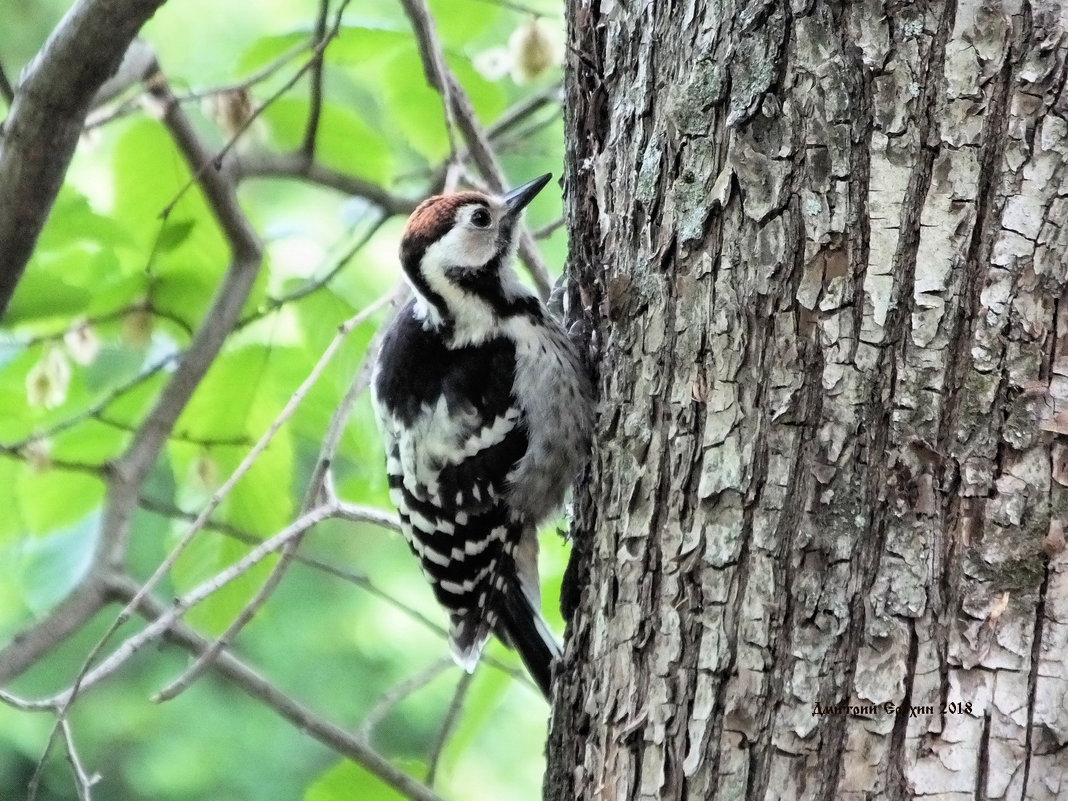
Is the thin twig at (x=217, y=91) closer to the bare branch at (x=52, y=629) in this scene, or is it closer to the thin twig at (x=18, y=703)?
the bare branch at (x=52, y=629)

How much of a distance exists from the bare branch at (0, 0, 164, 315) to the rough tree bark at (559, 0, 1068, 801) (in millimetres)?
876

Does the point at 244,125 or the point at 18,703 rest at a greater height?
the point at 244,125

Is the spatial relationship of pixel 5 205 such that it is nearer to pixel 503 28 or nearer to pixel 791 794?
pixel 791 794

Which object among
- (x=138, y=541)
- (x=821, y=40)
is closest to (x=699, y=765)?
(x=821, y=40)

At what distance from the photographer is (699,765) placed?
1.30 m

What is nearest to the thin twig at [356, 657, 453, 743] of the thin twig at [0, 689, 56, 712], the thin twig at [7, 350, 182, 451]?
the thin twig at [0, 689, 56, 712]

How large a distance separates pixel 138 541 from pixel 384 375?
2.52 meters

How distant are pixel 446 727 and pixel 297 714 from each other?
0.30m

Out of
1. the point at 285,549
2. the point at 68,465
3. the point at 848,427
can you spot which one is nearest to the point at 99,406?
the point at 68,465

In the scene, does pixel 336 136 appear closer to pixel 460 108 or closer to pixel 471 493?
pixel 460 108

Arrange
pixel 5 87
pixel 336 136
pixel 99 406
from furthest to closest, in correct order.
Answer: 1. pixel 336 136
2. pixel 99 406
3. pixel 5 87

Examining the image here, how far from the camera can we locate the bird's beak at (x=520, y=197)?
2350 mm

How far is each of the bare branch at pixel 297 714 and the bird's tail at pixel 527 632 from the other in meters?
0.33

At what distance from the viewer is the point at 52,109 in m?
1.74
